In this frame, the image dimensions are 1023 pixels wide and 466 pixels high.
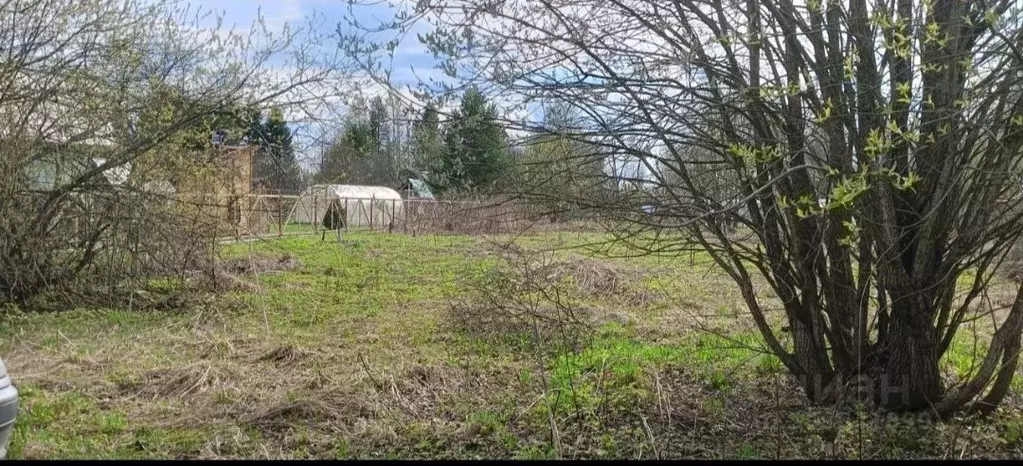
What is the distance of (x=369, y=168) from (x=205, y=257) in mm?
20506

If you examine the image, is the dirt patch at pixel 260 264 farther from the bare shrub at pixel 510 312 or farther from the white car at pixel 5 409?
the white car at pixel 5 409

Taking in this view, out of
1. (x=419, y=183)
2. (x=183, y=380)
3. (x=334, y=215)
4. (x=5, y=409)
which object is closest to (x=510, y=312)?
(x=419, y=183)

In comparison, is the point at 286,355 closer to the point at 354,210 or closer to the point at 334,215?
the point at 334,215

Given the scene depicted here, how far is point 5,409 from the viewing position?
143 inches

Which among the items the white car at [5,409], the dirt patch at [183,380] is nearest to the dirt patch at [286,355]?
the dirt patch at [183,380]

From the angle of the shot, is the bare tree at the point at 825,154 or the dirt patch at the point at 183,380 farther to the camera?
the dirt patch at the point at 183,380

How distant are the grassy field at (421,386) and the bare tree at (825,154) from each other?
0.55m

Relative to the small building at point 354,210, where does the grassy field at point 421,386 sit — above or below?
below

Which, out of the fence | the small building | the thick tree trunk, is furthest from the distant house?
the small building

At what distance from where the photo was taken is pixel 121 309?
10234mm

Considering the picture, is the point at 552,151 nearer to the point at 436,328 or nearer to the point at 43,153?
the point at 436,328

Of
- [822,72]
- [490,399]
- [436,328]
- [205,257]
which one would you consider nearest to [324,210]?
[205,257]

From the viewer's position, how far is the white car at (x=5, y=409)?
3.62 meters

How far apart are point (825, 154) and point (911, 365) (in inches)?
58.7
